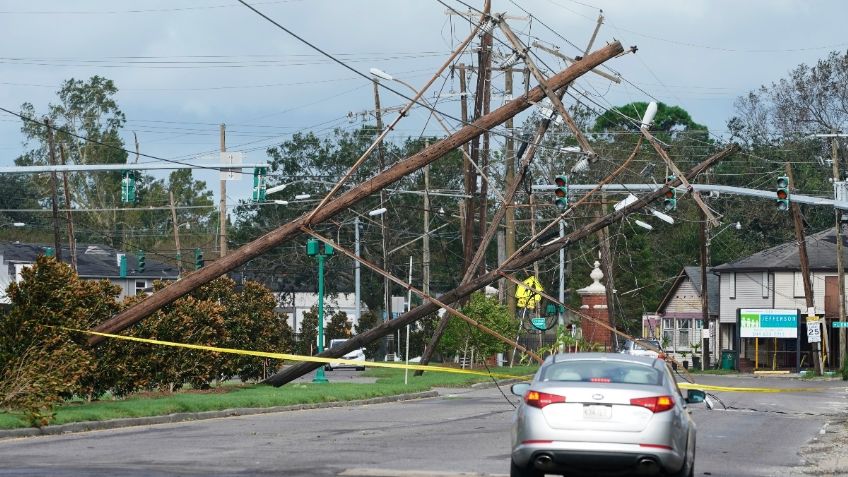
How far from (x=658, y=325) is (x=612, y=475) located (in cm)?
7191

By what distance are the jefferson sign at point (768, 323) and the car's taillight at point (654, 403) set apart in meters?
58.9

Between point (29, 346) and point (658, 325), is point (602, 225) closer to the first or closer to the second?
point (29, 346)

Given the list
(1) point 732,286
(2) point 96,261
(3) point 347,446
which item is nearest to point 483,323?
(1) point 732,286

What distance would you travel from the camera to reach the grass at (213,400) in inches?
903

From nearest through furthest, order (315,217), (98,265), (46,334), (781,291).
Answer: (46,334) < (315,217) < (781,291) < (98,265)

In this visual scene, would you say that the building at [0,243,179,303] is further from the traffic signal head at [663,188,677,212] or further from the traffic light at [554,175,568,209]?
the traffic light at [554,175,568,209]

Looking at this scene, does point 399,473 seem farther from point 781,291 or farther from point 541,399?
point 781,291

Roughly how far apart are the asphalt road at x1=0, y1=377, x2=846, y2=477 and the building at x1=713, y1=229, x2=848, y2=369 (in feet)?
146

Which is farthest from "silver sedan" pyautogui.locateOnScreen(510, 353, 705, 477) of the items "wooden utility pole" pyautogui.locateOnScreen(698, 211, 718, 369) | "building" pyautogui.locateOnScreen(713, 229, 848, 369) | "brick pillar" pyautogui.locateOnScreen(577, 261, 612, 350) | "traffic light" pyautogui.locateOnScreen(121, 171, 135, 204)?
"building" pyautogui.locateOnScreen(713, 229, 848, 369)

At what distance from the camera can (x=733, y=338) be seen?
259 ft

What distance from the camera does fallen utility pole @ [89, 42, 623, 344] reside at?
25453 mm

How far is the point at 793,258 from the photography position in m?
73.8

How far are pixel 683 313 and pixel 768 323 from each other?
12129mm

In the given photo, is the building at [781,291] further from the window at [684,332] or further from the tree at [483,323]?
the tree at [483,323]
